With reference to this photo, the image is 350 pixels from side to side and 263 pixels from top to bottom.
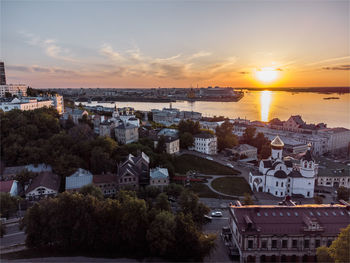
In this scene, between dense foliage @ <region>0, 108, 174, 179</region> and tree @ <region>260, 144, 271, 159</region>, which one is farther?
tree @ <region>260, 144, 271, 159</region>

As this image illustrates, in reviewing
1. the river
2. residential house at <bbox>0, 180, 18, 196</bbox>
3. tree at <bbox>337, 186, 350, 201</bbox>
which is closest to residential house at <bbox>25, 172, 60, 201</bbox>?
residential house at <bbox>0, 180, 18, 196</bbox>

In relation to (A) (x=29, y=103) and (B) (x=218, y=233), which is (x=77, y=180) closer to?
(B) (x=218, y=233)

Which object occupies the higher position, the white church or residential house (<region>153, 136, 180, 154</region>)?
residential house (<region>153, 136, 180, 154</region>)

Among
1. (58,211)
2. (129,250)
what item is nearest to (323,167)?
(129,250)

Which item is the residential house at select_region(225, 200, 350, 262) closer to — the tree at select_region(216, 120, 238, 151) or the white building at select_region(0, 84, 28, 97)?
the tree at select_region(216, 120, 238, 151)

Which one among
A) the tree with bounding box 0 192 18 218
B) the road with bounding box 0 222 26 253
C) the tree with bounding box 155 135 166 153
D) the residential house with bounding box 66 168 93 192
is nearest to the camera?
the road with bounding box 0 222 26 253

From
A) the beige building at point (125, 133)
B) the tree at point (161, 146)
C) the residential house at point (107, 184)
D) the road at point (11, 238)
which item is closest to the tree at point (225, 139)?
the tree at point (161, 146)

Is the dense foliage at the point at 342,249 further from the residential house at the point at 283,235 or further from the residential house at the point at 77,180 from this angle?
the residential house at the point at 77,180
